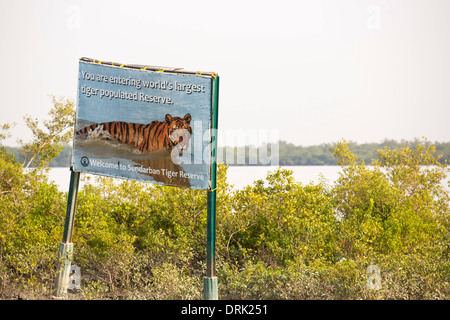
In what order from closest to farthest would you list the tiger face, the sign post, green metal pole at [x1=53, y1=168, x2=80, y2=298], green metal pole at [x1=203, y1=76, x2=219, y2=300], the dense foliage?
1. green metal pole at [x1=203, y1=76, x2=219, y2=300]
2. the sign post
3. the tiger face
4. the dense foliage
5. green metal pole at [x1=53, y1=168, x2=80, y2=298]

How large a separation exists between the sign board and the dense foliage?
232 cm

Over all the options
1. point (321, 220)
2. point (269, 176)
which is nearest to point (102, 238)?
point (269, 176)

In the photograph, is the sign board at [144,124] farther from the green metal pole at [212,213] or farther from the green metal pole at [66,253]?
the green metal pole at [66,253]

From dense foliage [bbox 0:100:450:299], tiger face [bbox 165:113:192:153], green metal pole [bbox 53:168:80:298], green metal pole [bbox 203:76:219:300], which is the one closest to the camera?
green metal pole [bbox 203:76:219:300]

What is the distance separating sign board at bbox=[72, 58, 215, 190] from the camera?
10438 millimetres

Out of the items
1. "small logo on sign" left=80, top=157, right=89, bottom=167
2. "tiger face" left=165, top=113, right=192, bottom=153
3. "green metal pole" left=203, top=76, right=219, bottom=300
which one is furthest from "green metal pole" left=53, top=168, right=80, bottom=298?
"green metal pole" left=203, top=76, right=219, bottom=300

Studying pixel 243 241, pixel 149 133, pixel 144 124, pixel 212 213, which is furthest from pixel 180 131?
pixel 243 241

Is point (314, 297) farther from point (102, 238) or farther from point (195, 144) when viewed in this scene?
point (102, 238)

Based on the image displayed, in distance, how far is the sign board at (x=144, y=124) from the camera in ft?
34.2

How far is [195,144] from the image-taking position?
34.2ft

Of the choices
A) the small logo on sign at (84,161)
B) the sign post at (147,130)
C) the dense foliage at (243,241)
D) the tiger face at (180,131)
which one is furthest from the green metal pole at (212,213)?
the small logo on sign at (84,161)

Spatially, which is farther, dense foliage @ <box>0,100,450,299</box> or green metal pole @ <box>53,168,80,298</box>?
green metal pole @ <box>53,168,80,298</box>

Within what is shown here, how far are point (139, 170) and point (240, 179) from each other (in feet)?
18.3

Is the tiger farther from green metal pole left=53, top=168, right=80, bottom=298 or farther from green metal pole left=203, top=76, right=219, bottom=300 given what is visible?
green metal pole left=53, top=168, right=80, bottom=298
